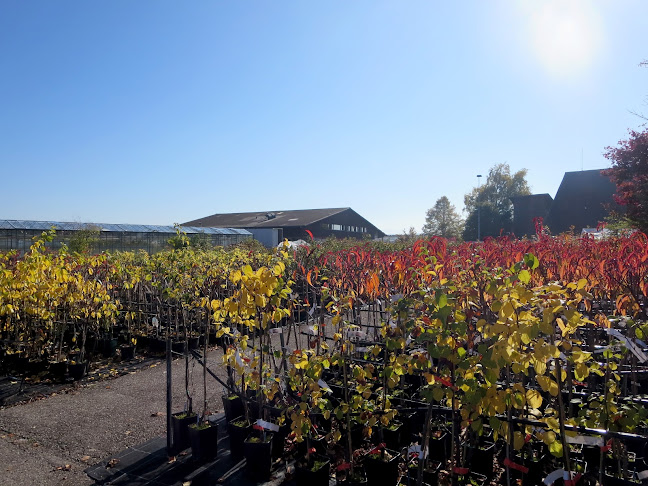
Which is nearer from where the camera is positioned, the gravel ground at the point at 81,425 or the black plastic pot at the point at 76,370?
the gravel ground at the point at 81,425

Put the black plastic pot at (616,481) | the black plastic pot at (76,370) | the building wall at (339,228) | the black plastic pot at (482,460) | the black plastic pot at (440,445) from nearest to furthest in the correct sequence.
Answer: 1. the black plastic pot at (616,481)
2. the black plastic pot at (482,460)
3. the black plastic pot at (440,445)
4. the black plastic pot at (76,370)
5. the building wall at (339,228)

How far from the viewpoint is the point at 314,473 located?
109 inches

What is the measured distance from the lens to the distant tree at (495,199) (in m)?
40.4

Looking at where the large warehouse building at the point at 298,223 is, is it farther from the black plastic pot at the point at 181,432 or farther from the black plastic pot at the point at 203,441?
the black plastic pot at the point at 203,441

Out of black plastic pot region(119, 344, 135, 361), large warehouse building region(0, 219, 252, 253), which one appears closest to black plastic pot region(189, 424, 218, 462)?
black plastic pot region(119, 344, 135, 361)

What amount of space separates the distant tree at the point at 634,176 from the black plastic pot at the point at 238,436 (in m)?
13.1

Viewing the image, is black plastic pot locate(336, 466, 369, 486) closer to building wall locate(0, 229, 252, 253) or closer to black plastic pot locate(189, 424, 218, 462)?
black plastic pot locate(189, 424, 218, 462)

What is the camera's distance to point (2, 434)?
3.94 meters

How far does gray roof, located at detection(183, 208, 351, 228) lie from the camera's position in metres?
41.4

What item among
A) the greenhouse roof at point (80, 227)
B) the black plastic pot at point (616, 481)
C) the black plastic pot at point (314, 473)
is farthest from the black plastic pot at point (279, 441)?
the greenhouse roof at point (80, 227)

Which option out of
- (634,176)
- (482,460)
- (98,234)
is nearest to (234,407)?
(482,460)

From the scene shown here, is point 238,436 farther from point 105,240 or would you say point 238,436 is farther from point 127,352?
point 105,240

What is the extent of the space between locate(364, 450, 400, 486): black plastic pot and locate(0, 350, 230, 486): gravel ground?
75.8 inches

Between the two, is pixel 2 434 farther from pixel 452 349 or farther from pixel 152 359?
pixel 452 349
